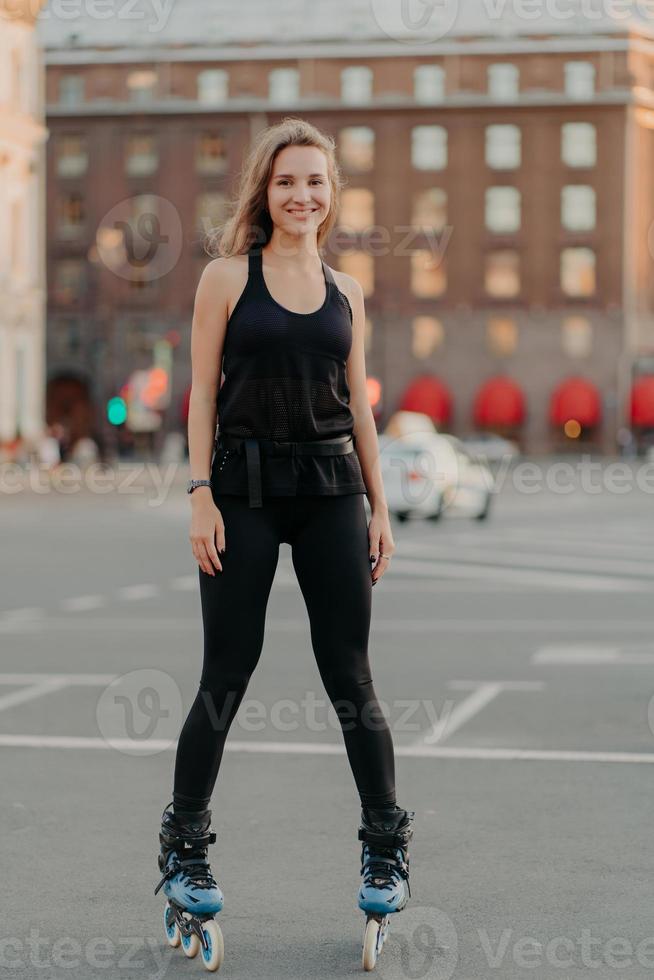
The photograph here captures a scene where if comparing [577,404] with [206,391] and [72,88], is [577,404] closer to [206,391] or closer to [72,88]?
[72,88]

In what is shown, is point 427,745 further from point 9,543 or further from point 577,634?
point 9,543

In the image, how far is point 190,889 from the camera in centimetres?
435

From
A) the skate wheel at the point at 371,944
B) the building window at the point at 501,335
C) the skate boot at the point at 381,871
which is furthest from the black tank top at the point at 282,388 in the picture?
the building window at the point at 501,335

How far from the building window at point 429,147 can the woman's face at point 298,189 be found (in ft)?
230

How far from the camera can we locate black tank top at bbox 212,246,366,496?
173 inches

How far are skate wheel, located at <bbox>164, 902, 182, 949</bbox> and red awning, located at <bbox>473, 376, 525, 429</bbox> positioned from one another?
69968mm

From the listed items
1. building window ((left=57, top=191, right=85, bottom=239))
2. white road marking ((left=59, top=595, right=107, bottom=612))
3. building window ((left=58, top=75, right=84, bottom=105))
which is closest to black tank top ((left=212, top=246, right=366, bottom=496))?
white road marking ((left=59, top=595, right=107, bottom=612))

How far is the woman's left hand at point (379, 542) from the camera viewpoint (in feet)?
14.9

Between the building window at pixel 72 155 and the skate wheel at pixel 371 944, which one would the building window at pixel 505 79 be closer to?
the building window at pixel 72 155

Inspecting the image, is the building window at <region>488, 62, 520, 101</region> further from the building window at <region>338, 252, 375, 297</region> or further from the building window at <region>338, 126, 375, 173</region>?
the building window at <region>338, 252, 375, 297</region>

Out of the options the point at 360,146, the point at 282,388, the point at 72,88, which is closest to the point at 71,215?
the point at 72,88

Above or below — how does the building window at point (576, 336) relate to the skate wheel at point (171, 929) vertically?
above

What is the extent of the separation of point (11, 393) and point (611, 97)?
30.5 metres

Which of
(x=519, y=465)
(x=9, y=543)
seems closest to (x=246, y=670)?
(x=9, y=543)
